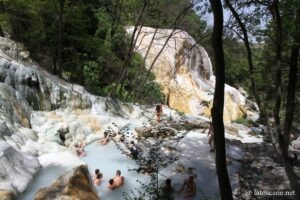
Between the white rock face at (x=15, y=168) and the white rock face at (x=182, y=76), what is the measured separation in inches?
573

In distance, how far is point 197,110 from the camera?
86.7 feet

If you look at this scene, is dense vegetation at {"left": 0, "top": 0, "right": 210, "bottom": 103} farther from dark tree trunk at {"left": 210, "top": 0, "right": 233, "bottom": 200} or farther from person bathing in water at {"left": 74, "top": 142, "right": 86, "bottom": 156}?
dark tree trunk at {"left": 210, "top": 0, "right": 233, "bottom": 200}

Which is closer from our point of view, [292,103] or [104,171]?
[292,103]

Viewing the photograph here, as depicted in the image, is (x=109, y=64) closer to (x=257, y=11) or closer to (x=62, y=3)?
(x=62, y=3)

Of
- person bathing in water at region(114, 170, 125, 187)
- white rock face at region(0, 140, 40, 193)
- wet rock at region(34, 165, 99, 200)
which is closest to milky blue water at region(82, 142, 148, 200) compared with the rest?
person bathing in water at region(114, 170, 125, 187)

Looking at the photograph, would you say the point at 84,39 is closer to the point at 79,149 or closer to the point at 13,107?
the point at 13,107

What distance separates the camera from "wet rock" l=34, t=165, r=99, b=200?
8781 mm

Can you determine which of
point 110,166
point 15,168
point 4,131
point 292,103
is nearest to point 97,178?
point 110,166


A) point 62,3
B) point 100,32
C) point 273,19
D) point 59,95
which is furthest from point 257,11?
point 100,32

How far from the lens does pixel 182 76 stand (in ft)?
90.4

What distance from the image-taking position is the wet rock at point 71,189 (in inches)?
346

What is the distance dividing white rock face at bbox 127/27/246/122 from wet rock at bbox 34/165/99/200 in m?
14.8

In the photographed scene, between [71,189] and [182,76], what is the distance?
1915 centimetres

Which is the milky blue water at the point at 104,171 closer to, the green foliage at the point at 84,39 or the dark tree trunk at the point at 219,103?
the dark tree trunk at the point at 219,103
